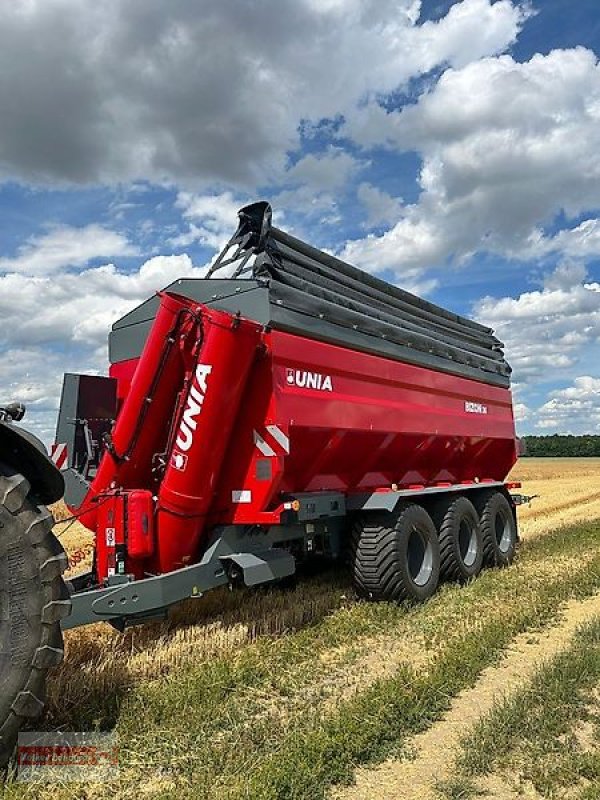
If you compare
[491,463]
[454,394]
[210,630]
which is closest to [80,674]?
[210,630]

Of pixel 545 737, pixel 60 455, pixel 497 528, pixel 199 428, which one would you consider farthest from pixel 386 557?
pixel 497 528

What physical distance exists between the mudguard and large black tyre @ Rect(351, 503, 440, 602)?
388 centimetres

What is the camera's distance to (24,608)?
311 centimetres

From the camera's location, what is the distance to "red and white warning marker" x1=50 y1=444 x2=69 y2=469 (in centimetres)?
630

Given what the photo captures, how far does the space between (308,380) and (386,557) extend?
1921 millimetres

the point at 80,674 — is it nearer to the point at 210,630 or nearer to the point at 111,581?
the point at 111,581

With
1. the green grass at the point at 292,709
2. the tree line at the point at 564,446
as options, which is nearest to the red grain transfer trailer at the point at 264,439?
the green grass at the point at 292,709

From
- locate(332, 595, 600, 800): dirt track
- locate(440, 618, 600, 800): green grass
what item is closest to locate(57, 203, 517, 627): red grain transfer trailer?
locate(332, 595, 600, 800): dirt track

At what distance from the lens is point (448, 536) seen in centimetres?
791

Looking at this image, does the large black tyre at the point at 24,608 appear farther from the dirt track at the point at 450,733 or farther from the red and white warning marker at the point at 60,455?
the red and white warning marker at the point at 60,455

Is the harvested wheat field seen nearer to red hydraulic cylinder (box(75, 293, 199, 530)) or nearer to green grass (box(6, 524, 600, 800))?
green grass (box(6, 524, 600, 800))

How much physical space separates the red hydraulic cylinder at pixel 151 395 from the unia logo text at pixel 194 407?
0.73 ft

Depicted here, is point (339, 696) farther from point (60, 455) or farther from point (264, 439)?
point (60, 455)

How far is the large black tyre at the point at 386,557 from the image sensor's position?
6.65 meters
